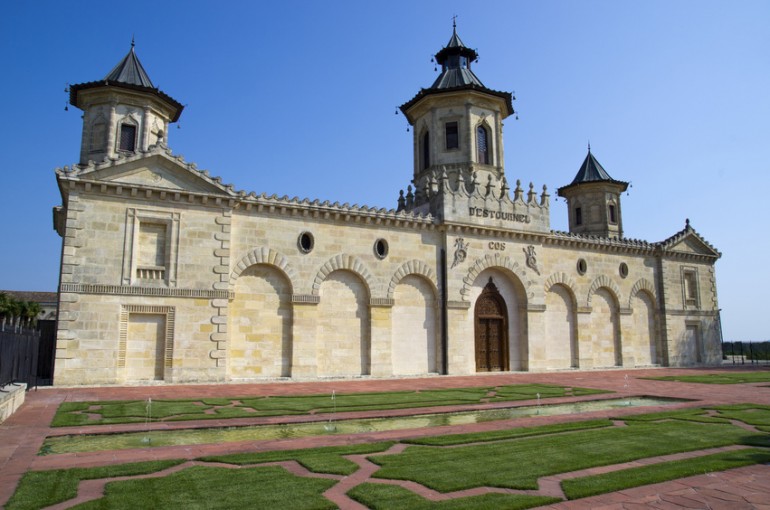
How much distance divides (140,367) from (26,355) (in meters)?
4.22

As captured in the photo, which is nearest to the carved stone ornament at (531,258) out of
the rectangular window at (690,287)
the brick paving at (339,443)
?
the brick paving at (339,443)

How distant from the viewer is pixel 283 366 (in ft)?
76.0

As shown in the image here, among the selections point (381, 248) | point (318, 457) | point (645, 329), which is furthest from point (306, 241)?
point (645, 329)

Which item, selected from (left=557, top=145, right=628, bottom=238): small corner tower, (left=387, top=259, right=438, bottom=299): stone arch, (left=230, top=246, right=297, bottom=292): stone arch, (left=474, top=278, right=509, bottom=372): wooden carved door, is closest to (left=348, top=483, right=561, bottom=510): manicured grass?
(left=230, top=246, right=297, bottom=292): stone arch

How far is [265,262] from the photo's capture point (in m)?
23.1

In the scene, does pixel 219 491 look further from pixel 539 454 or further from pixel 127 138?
pixel 127 138

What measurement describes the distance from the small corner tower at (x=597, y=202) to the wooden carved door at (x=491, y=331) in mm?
14663

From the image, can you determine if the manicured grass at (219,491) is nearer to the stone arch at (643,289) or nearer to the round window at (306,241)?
the round window at (306,241)

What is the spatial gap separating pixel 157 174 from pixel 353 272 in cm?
883

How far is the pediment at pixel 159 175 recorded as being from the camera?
67.4ft

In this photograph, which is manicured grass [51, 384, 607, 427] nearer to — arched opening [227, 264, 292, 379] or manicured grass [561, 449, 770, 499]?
arched opening [227, 264, 292, 379]

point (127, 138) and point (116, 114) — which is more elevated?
point (116, 114)

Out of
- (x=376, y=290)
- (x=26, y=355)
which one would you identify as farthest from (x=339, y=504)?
(x=376, y=290)

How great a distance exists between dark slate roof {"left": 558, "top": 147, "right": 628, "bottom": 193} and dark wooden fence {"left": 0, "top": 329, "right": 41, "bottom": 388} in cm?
3460
